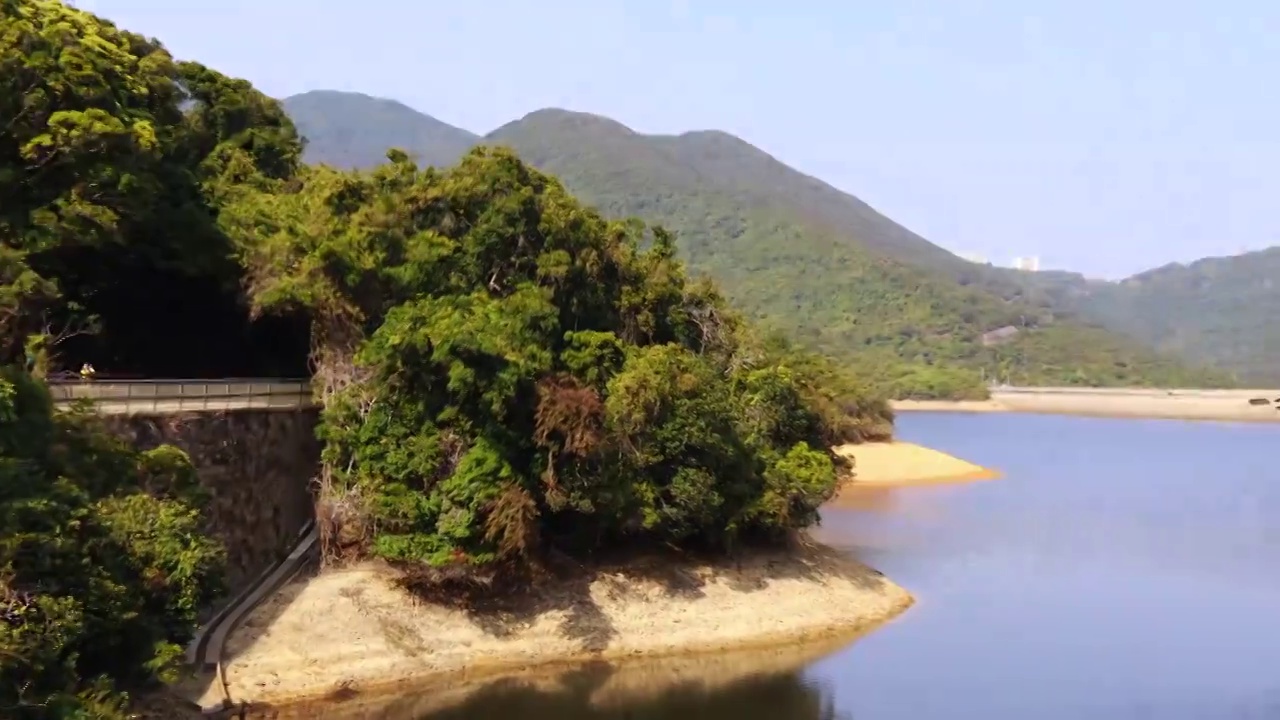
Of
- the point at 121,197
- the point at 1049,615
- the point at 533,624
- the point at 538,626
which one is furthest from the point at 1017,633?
the point at 121,197

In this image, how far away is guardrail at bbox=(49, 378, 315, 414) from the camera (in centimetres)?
2798

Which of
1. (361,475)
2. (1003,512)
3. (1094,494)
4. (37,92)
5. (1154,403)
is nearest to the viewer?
(37,92)

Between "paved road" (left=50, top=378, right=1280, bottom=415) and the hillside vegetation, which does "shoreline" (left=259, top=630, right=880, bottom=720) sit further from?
"paved road" (left=50, top=378, right=1280, bottom=415)

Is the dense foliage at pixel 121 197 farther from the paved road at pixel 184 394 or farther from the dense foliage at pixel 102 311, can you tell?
the paved road at pixel 184 394

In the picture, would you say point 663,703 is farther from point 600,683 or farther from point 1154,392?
point 1154,392

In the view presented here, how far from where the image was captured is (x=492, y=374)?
32.8 m

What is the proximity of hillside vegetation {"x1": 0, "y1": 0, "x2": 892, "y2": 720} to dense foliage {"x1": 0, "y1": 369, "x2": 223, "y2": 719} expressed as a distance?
0.19 ft

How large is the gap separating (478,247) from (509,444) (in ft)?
20.5

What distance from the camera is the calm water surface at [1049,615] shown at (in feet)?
105

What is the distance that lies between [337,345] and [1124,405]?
175 meters

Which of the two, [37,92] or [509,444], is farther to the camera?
[509,444]

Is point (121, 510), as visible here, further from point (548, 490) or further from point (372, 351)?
point (548, 490)

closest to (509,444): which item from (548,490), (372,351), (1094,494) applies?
(548,490)

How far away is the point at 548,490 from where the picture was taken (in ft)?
114
